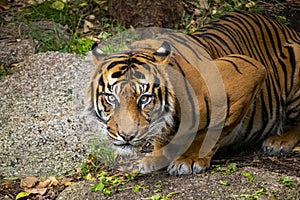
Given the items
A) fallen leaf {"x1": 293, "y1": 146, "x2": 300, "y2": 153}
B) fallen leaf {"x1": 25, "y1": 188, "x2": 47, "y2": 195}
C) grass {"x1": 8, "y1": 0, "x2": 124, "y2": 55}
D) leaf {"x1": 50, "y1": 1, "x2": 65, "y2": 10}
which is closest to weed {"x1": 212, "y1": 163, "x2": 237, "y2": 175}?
fallen leaf {"x1": 293, "y1": 146, "x2": 300, "y2": 153}

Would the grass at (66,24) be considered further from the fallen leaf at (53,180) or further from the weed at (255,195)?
the weed at (255,195)

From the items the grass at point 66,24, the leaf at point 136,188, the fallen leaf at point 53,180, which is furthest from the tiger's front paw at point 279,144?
the grass at point 66,24

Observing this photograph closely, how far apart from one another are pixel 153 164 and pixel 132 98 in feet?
2.63

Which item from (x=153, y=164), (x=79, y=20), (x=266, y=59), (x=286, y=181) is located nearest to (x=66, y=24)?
(x=79, y=20)

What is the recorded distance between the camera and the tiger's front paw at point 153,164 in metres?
4.51

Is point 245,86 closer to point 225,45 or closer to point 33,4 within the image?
point 225,45

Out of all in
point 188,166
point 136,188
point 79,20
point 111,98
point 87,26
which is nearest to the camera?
point 111,98

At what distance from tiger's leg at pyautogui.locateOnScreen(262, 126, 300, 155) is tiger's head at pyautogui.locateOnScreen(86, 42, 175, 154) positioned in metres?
1.11

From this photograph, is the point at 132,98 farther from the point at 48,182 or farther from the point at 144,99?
the point at 48,182

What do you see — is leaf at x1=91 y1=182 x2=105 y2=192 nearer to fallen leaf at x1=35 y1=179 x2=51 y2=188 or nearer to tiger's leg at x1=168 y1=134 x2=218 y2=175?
tiger's leg at x1=168 y1=134 x2=218 y2=175

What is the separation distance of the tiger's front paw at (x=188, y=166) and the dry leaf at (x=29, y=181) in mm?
1196

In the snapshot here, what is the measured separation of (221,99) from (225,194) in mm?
632

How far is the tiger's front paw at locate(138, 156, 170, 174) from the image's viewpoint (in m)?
4.51

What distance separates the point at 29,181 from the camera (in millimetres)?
4977
